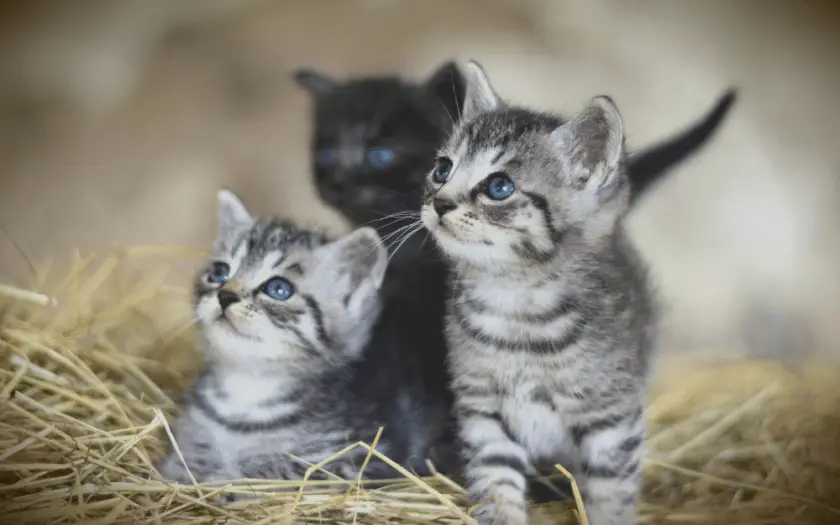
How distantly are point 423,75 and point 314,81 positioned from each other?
200 millimetres

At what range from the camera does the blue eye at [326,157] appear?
57.0 inches

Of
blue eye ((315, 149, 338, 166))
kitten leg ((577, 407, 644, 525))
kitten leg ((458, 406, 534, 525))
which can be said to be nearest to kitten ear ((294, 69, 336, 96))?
blue eye ((315, 149, 338, 166))

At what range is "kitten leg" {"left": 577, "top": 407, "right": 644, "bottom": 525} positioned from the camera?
3.86ft

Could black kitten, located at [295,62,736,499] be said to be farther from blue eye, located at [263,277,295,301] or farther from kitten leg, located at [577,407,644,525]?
kitten leg, located at [577,407,644,525]

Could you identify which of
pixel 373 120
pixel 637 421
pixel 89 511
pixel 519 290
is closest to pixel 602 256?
pixel 519 290

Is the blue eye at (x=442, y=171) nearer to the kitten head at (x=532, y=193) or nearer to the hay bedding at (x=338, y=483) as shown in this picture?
the kitten head at (x=532, y=193)

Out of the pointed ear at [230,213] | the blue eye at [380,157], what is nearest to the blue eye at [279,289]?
the pointed ear at [230,213]

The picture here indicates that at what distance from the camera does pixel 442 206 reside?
116 centimetres

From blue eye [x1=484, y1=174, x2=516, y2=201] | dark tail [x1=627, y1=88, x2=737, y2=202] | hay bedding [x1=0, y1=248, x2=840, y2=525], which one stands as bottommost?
hay bedding [x1=0, y1=248, x2=840, y2=525]

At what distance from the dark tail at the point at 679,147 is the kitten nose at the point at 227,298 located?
2.19 ft

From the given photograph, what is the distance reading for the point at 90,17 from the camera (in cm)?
131

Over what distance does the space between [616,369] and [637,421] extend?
9cm

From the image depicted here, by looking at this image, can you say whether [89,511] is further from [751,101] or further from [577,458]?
[751,101]

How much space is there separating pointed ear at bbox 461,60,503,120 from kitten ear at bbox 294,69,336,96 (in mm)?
279
